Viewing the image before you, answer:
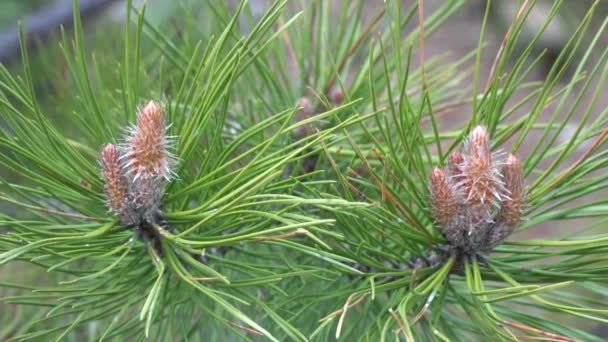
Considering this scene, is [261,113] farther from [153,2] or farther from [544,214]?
[153,2]

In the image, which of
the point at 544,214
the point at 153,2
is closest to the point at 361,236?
the point at 544,214

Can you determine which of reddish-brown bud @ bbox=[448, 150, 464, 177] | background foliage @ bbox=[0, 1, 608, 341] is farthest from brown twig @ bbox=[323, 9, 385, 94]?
reddish-brown bud @ bbox=[448, 150, 464, 177]

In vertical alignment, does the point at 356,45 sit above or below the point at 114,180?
above

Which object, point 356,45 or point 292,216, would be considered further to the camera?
point 356,45

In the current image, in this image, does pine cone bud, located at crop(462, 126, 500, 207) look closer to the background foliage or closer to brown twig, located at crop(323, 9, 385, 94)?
the background foliage

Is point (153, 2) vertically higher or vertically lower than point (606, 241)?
higher

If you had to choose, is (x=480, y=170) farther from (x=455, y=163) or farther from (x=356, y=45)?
(x=356, y=45)

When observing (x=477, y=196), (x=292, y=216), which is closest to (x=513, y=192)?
(x=477, y=196)

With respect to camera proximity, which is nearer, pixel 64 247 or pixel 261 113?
pixel 64 247
